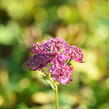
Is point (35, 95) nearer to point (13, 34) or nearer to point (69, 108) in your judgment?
point (69, 108)

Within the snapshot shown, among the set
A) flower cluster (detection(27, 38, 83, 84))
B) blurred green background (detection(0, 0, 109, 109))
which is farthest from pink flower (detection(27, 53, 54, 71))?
blurred green background (detection(0, 0, 109, 109))

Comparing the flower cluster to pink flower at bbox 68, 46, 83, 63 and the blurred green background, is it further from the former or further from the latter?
the blurred green background

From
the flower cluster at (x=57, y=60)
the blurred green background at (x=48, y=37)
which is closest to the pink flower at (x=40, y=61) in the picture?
the flower cluster at (x=57, y=60)

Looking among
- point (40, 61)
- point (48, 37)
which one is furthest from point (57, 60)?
point (48, 37)

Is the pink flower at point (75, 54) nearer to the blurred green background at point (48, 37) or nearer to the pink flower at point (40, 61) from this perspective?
the pink flower at point (40, 61)

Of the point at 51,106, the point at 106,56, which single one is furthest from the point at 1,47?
the point at 51,106

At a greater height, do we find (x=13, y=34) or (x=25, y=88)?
(x=13, y=34)

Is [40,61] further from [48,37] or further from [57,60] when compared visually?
[48,37]
